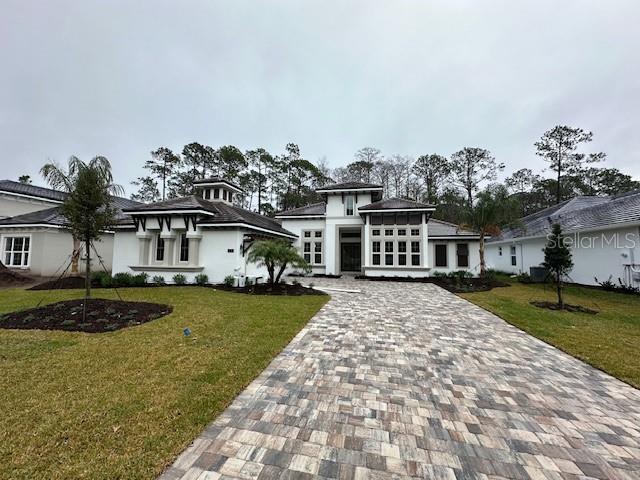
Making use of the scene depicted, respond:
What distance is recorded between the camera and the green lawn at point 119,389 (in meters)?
2.07

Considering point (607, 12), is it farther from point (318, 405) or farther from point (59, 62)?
point (59, 62)

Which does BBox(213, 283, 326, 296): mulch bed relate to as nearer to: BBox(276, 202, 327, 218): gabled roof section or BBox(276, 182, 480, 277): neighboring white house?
BBox(276, 182, 480, 277): neighboring white house

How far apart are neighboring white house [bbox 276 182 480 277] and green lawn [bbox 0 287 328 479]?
37.3 ft

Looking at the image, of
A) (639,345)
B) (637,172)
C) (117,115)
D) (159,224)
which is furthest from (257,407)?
(637,172)

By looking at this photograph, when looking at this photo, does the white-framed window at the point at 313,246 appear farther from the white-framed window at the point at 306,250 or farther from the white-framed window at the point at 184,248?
the white-framed window at the point at 184,248

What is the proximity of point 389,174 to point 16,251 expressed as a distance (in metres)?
30.2

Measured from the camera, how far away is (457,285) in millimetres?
13211

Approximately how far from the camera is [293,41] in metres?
11.4

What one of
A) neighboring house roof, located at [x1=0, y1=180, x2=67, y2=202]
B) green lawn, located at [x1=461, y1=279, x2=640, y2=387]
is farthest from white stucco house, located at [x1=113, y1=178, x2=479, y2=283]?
neighboring house roof, located at [x1=0, y1=180, x2=67, y2=202]

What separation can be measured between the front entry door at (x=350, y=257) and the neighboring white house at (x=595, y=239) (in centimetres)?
1083

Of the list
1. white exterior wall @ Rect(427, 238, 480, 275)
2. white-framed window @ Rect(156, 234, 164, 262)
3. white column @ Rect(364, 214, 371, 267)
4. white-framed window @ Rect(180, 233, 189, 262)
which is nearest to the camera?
white-framed window @ Rect(180, 233, 189, 262)

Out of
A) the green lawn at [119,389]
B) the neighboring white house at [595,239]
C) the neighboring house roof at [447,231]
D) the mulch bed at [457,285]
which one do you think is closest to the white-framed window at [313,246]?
→ the mulch bed at [457,285]

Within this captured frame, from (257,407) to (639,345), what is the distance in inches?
288

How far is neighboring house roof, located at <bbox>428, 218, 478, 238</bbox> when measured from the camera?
54.4 feet
